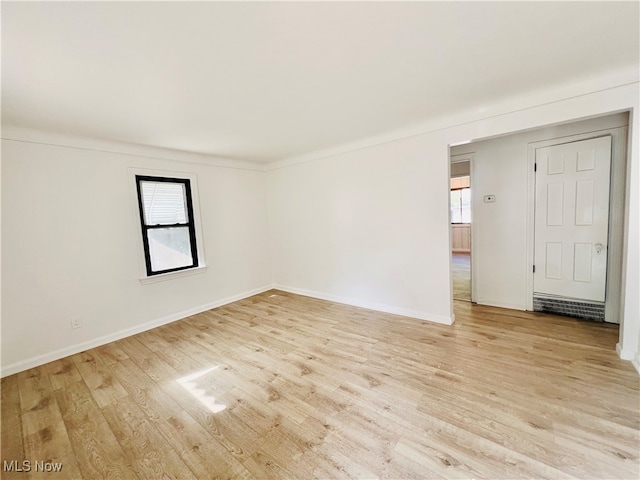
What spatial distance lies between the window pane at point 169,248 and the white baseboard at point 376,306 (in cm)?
189

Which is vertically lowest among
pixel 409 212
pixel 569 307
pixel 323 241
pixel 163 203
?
pixel 569 307

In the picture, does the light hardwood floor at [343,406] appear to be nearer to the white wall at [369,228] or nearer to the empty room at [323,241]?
the empty room at [323,241]

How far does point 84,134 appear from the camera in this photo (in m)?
2.93

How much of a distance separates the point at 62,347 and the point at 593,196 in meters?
6.20

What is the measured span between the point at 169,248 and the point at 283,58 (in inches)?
126

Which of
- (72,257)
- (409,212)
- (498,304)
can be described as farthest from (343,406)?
(72,257)

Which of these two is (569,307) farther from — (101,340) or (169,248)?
(101,340)

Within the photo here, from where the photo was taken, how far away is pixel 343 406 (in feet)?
6.46

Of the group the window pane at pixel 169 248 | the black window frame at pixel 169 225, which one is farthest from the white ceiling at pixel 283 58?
the window pane at pixel 169 248

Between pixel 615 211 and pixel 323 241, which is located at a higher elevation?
pixel 615 211

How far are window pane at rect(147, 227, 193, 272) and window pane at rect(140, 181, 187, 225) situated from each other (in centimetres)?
14

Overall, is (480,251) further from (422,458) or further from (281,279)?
(281,279)

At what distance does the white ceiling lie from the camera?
1.39m

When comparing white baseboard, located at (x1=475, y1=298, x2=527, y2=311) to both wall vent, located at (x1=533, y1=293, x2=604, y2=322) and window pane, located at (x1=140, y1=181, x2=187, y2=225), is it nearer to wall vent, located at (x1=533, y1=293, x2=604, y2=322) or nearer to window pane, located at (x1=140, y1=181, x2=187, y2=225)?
wall vent, located at (x1=533, y1=293, x2=604, y2=322)
